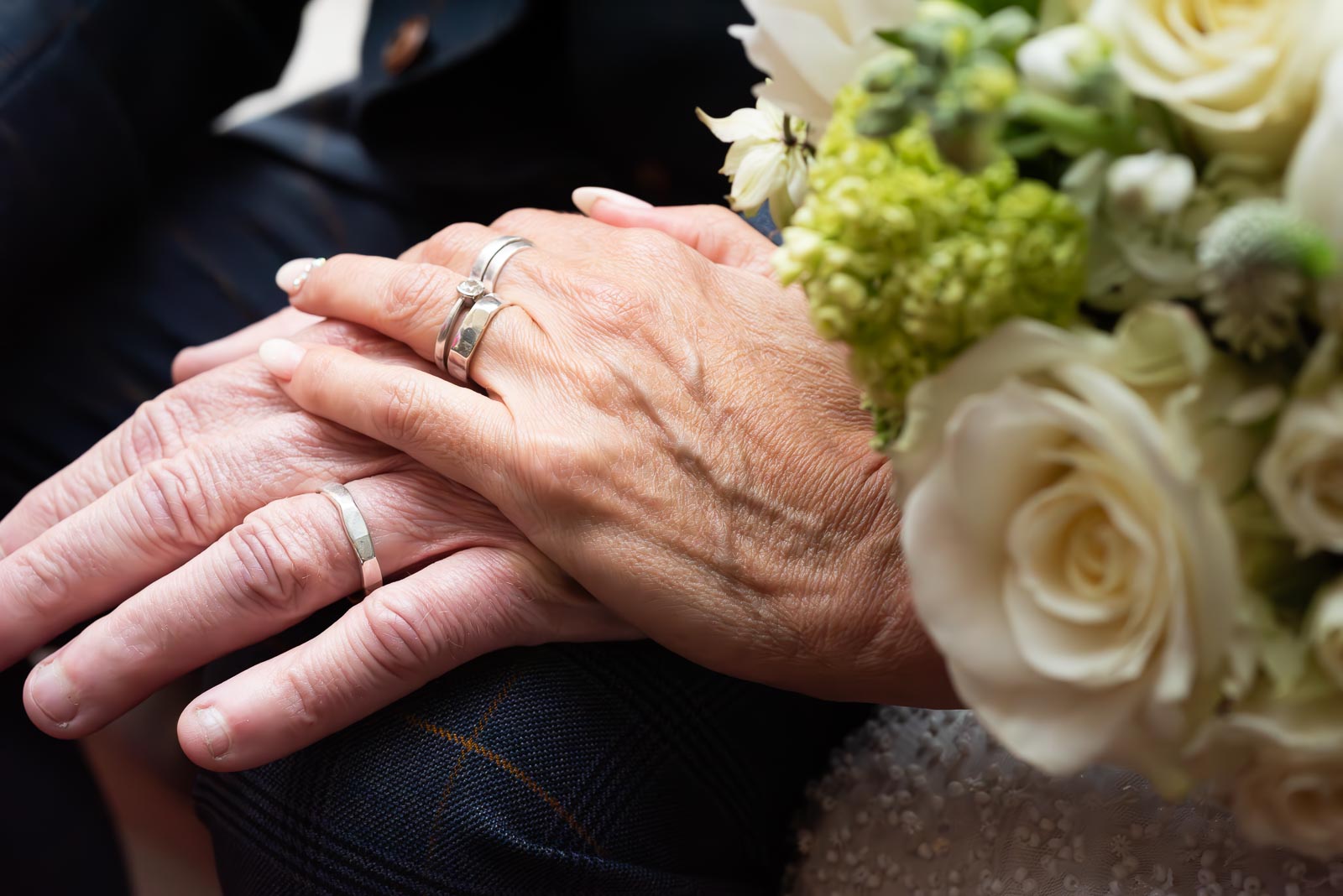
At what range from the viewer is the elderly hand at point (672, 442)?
1.98 feet

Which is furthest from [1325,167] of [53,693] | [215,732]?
[53,693]

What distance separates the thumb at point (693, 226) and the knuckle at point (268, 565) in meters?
0.34

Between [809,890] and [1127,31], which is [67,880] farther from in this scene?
[1127,31]

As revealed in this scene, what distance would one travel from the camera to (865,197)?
13.7 inches

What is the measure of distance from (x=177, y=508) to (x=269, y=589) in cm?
11

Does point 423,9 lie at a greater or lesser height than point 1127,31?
greater

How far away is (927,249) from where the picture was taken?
1.14 feet

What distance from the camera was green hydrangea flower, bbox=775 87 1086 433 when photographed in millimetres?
341

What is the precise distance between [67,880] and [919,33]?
0.99 meters

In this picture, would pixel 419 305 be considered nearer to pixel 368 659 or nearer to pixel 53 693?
pixel 368 659

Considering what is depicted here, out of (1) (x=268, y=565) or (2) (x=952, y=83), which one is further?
(1) (x=268, y=565)

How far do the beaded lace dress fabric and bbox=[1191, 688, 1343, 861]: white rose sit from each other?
0.76 feet

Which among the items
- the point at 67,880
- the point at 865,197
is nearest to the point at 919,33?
the point at 865,197

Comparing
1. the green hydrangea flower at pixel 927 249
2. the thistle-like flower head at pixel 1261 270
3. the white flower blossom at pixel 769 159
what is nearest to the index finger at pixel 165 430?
the white flower blossom at pixel 769 159
